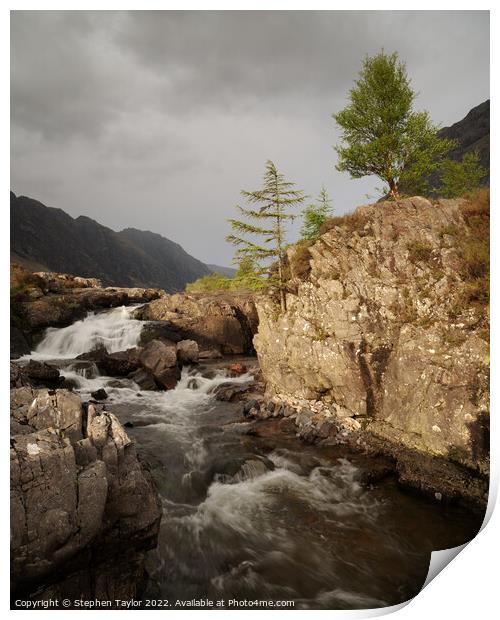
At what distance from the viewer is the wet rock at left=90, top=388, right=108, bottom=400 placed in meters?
16.5

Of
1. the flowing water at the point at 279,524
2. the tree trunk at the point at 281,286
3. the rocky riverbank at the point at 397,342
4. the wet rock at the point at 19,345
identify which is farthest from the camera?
the tree trunk at the point at 281,286

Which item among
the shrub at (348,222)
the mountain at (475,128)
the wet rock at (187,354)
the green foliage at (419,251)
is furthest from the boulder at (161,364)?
the mountain at (475,128)

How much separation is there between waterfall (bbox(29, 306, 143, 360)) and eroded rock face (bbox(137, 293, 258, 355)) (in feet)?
5.65

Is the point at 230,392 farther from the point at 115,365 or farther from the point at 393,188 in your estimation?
the point at 393,188

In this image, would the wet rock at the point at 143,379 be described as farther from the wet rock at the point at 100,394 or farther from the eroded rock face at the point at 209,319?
the eroded rock face at the point at 209,319

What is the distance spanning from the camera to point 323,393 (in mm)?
13156

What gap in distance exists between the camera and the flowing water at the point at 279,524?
5.74 m

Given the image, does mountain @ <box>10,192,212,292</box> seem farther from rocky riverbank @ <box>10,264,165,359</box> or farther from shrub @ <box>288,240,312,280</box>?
shrub @ <box>288,240,312,280</box>

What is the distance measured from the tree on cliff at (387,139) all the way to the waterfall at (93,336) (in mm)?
16195

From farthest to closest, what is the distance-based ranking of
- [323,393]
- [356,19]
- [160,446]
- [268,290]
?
[268,290] → [323,393] → [160,446] → [356,19]

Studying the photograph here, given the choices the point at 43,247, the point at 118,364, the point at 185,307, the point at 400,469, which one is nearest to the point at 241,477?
the point at 400,469

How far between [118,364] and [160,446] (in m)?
9.85

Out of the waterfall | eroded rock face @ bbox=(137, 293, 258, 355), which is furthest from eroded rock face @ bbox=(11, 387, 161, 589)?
eroded rock face @ bbox=(137, 293, 258, 355)
